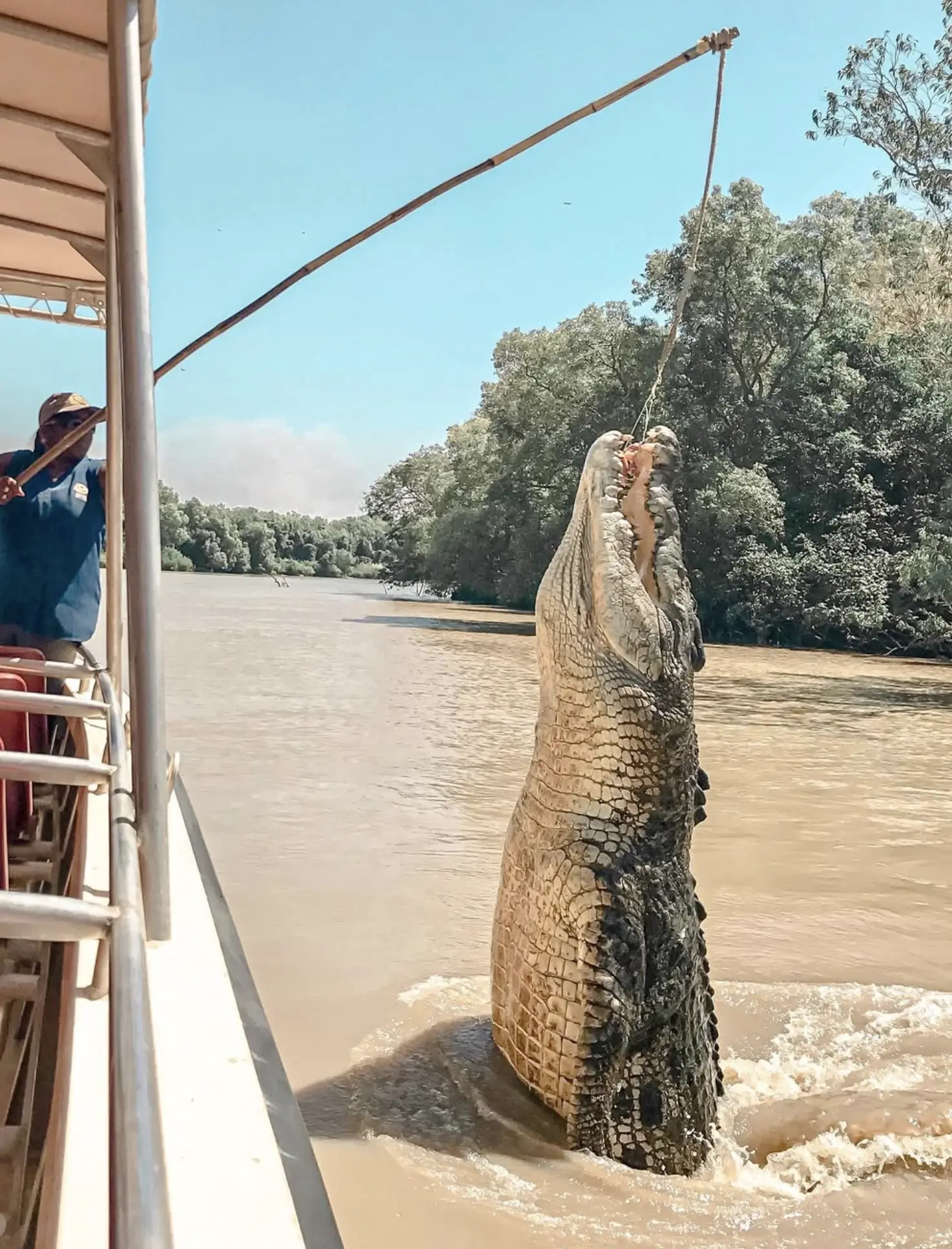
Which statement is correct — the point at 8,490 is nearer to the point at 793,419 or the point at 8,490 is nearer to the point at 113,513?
the point at 113,513

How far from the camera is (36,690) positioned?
3.14m

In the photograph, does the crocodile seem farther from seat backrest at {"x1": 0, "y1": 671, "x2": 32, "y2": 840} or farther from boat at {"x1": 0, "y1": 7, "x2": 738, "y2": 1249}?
seat backrest at {"x1": 0, "y1": 671, "x2": 32, "y2": 840}

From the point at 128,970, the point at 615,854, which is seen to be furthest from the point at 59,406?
the point at 128,970

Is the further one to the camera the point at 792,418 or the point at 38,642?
the point at 792,418

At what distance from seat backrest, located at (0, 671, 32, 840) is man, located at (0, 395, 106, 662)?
99cm

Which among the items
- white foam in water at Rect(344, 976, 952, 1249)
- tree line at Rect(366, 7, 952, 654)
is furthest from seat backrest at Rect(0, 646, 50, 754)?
tree line at Rect(366, 7, 952, 654)

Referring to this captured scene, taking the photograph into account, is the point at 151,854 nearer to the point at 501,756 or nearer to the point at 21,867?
the point at 21,867

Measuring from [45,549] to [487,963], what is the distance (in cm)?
228

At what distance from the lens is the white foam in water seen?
2.41m

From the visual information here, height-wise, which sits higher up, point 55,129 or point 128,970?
point 55,129

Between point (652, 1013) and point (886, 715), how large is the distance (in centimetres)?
1173

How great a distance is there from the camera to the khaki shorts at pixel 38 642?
3.87 metres

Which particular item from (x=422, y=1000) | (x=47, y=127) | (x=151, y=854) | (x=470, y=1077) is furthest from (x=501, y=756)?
(x=151, y=854)

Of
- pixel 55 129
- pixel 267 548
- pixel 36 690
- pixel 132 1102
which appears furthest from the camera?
pixel 267 548
